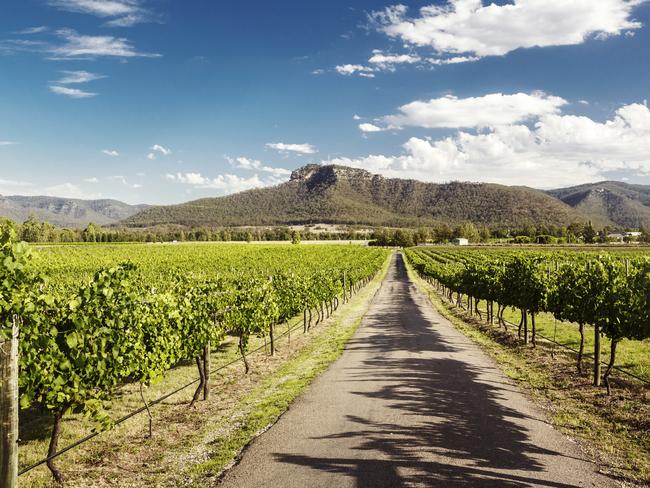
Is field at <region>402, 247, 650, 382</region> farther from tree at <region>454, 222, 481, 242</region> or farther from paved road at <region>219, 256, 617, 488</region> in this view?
tree at <region>454, 222, 481, 242</region>

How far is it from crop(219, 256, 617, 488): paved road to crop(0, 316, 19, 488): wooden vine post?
9.53ft

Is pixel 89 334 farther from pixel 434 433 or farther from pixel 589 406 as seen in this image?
pixel 589 406

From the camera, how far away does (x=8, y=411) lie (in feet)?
18.1

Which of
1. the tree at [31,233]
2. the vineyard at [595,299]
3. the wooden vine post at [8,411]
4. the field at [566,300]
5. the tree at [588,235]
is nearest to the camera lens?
the wooden vine post at [8,411]

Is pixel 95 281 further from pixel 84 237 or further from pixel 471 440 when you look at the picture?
pixel 84 237

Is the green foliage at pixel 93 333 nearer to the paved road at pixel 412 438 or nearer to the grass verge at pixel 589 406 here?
the paved road at pixel 412 438

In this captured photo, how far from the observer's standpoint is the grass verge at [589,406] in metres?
7.74

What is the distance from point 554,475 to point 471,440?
1563 millimetres

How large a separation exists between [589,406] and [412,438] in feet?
17.6

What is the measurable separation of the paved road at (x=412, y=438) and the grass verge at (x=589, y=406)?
1.46 ft

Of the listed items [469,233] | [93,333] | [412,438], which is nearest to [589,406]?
[412,438]

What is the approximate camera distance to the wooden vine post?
5465 mm

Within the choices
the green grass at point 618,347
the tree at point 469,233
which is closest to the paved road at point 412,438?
the green grass at point 618,347

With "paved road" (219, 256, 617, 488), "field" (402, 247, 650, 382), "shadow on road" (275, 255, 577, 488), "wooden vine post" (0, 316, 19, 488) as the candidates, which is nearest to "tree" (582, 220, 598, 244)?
Result: "field" (402, 247, 650, 382)
